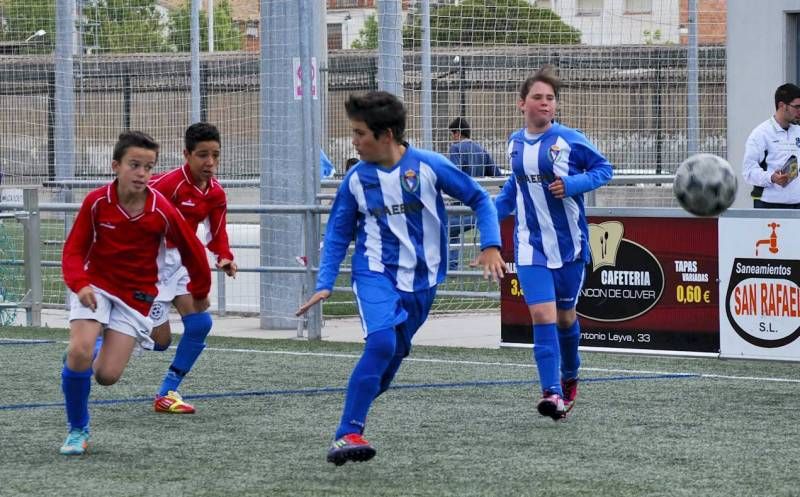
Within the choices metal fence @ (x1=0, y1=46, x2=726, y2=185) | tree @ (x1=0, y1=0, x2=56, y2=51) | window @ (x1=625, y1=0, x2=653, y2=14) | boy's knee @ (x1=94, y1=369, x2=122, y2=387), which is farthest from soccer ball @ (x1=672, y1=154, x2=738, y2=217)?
tree @ (x1=0, y1=0, x2=56, y2=51)

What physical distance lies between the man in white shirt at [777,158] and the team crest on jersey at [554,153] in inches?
170

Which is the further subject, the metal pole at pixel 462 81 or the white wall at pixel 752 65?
the metal pole at pixel 462 81

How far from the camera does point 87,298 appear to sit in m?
7.43

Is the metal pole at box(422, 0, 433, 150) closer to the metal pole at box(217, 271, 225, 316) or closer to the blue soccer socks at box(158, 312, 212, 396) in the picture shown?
the metal pole at box(217, 271, 225, 316)

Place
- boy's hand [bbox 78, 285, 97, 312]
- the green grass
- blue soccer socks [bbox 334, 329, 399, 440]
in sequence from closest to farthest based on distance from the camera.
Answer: the green grass < blue soccer socks [bbox 334, 329, 399, 440] < boy's hand [bbox 78, 285, 97, 312]

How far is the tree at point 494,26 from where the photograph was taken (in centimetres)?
1466

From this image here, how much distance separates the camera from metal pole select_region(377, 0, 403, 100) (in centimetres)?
1384

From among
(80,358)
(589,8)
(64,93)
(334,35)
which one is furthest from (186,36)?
(334,35)

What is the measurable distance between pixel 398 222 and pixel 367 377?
737mm

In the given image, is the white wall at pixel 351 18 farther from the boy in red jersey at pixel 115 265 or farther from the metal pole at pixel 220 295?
the boy in red jersey at pixel 115 265

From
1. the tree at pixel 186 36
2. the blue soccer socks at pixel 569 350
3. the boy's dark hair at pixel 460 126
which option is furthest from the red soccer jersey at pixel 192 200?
the tree at pixel 186 36

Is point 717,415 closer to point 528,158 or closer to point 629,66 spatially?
point 528,158

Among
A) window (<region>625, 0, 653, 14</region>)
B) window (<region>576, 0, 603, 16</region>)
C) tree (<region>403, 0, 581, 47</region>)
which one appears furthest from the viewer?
window (<region>625, 0, 653, 14</region>)

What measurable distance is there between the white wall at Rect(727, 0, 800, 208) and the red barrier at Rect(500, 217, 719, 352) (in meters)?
3.18
